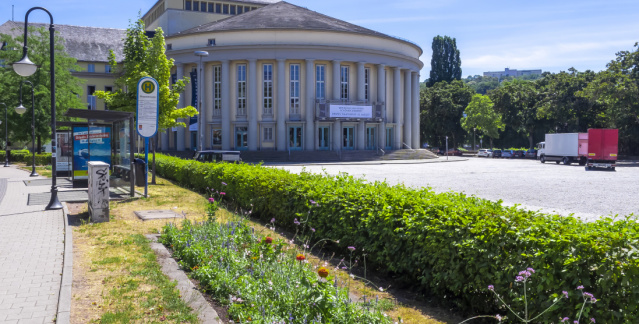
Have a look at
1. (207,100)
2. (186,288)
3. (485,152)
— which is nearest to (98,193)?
(186,288)

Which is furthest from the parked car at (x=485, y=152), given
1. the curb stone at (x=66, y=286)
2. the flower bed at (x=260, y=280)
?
the curb stone at (x=66, y=286)

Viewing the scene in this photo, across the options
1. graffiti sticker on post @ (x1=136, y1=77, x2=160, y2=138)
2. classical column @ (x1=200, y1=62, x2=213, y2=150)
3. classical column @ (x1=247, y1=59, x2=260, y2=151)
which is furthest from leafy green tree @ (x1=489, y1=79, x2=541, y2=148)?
graffiti sticker on post @ (x1=136, y1=77, x2=160, y2=138)

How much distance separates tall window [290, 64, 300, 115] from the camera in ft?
171

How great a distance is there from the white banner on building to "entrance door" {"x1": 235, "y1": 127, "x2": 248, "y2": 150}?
30.4 ft

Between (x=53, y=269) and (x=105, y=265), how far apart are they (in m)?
Answer: 0.72

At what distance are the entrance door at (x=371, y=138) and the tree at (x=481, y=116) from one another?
2722 cm

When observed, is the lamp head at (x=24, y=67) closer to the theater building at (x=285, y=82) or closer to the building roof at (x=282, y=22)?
the theater building at (x=285, y=82)

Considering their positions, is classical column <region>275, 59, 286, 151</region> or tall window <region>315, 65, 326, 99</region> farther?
tall window <region>315, 65, 326, 99</region>

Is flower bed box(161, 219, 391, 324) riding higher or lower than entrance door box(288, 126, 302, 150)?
lower

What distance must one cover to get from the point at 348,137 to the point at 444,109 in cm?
3141

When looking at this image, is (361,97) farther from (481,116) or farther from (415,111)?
(481,116)

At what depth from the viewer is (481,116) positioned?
76250mm

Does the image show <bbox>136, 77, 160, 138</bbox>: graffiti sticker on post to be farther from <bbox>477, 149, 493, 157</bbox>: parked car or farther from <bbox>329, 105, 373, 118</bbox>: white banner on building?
<bbox>477, 149, 493, 157</bbox>: parked car

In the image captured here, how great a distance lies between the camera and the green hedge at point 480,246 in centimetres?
372
